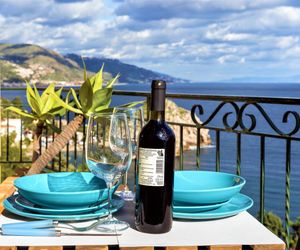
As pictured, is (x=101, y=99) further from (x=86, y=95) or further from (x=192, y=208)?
(x=192, y=208)

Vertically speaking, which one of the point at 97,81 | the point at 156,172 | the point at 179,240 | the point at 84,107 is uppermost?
the point at 97,81

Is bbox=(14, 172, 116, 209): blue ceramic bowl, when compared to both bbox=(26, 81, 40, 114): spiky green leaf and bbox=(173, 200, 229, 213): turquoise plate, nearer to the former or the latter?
bbox=(173, 200, 229, 213): turquoise plate

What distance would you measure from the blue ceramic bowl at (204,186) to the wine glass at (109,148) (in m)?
0.15

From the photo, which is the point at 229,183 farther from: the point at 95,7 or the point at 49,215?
the point at 95,7

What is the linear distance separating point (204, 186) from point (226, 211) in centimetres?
20

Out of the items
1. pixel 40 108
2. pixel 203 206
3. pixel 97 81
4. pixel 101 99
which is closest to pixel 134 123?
pixel 203 206

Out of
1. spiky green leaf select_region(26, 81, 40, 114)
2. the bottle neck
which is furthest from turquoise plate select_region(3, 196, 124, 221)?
spiky green leaf select_region(26, 81, 40, 114)

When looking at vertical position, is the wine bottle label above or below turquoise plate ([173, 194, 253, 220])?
above

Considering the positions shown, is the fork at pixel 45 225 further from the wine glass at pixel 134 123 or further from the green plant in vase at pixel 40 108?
the green plant in vase at pixel 40 108

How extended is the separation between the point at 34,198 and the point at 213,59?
74.2 m

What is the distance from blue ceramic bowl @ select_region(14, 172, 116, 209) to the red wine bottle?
15 centimetres

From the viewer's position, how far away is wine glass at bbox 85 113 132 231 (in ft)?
3.74

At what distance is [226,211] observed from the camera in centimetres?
122

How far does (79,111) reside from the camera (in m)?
1.99
